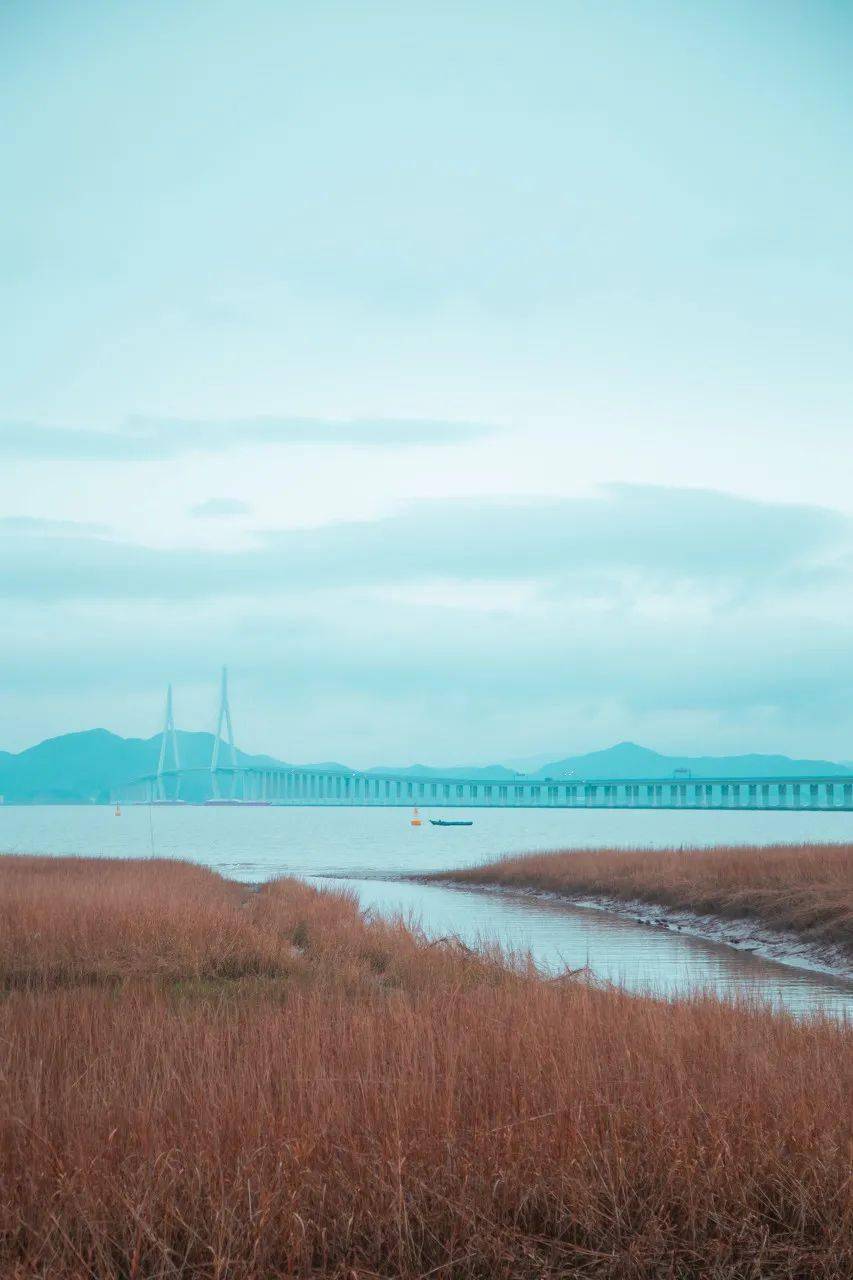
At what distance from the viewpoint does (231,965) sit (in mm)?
15258

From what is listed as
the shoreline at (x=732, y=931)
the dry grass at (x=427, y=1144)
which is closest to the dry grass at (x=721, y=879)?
the shoreline at (x=732, y=931)

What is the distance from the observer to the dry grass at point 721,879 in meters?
25.8

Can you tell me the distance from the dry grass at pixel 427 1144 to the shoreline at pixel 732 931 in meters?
12.9

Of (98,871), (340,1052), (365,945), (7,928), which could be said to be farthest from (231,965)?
(98,871)

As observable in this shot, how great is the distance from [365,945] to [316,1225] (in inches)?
477

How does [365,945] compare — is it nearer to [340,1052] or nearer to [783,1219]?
[340,1052]

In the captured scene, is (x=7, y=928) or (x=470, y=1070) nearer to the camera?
(x=470, y=1070)

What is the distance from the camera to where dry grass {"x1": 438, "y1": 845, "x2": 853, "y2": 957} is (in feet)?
84.5

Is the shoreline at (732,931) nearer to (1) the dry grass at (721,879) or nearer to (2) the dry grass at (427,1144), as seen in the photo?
(1) the dry grass at (721,879)

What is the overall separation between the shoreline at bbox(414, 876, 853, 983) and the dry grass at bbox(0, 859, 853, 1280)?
1287cm

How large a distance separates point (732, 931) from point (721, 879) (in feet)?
19.5

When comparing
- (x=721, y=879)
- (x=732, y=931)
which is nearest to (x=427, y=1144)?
(x=732, y=931)

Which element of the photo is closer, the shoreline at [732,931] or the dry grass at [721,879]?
the shoreline at [732,931]

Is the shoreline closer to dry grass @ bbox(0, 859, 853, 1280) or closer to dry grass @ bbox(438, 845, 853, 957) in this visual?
dry grass @ bbox(438, 845, 853, 957)
